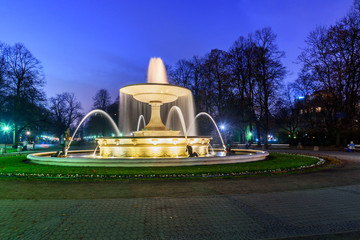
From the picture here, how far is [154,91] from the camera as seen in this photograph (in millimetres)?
17094

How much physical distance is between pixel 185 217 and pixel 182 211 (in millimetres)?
403

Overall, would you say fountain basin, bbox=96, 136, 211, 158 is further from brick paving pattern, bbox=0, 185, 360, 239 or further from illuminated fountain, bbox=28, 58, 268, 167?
brick paving pattern, bbox=0, 185, 360, 239

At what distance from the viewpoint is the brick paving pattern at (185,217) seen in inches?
157

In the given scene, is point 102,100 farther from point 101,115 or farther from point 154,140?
point 154,140

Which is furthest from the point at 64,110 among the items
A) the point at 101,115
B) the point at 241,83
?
the point at 241,83

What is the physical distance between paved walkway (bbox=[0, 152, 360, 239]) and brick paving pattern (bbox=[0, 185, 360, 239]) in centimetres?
1

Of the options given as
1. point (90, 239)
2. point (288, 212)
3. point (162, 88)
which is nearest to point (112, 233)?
point (90, 239)

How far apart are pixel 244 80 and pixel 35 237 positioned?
112ft

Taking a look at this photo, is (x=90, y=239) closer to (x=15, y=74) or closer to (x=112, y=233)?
(x=112, y=233)

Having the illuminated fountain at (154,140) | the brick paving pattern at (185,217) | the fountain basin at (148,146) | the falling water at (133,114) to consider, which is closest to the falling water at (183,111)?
the falling water at (133,114)

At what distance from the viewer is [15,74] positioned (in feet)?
110

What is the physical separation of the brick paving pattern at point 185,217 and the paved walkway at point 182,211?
15 millimetres

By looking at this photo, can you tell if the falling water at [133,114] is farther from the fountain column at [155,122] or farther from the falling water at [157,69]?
the fountain column at [155,122]

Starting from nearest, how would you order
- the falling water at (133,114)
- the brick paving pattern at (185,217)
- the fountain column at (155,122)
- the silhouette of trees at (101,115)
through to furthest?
the brick paving pattern at (185,217)
the fountain column at (155,122)
the falling water at (133,114)
the silhouette of trees at (101,115)
